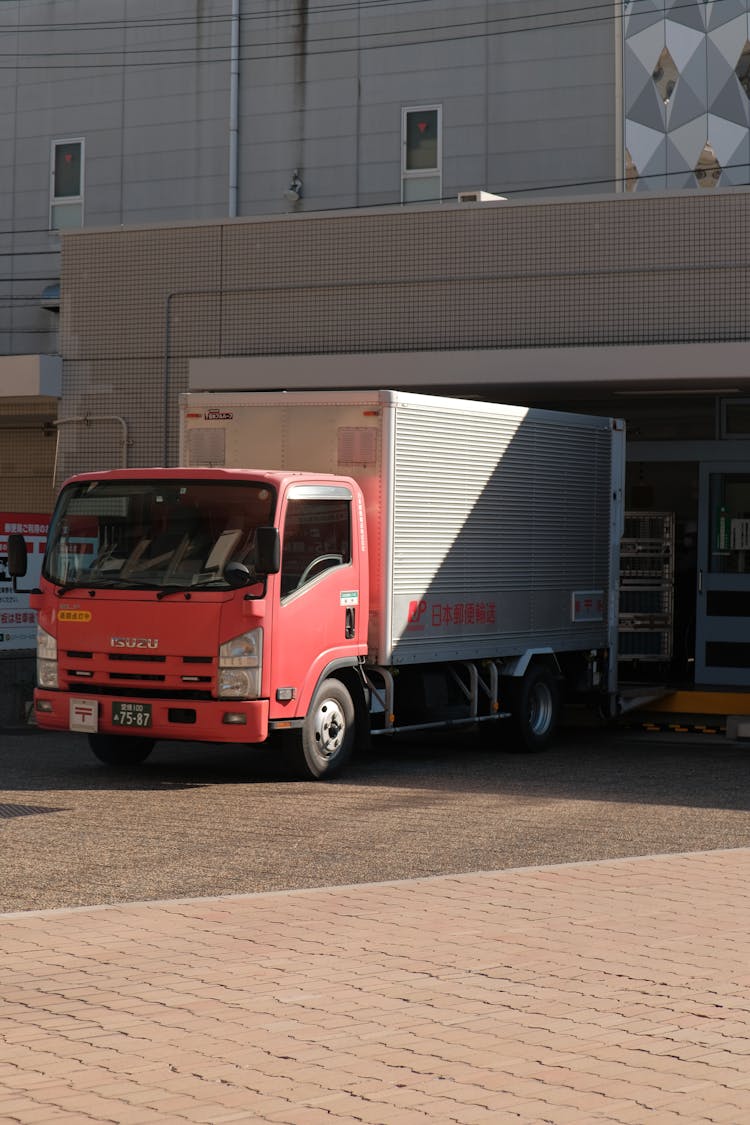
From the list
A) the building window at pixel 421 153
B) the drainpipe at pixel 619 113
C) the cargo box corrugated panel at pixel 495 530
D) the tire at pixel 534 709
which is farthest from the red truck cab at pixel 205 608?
the building window at pixel 421 153

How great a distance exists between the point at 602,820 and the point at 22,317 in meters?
24.6

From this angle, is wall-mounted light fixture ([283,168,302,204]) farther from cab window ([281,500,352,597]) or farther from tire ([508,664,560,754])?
cab window ([281,500,352,597])

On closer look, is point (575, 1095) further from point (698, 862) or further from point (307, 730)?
point (307, 730)

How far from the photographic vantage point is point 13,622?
1830cm

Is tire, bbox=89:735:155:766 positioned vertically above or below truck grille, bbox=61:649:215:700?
below

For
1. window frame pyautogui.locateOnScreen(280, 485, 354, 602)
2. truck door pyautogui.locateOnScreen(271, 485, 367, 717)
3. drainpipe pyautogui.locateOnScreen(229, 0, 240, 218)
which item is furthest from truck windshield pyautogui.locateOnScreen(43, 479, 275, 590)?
drainpipe pyautogui.locateOnScreen(229, 0, 240, 218)

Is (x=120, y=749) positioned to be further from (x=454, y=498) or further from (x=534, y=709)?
(x=534, y=709)

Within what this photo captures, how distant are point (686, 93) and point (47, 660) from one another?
20769 mm

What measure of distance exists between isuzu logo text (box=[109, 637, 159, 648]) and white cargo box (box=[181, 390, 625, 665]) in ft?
6.75

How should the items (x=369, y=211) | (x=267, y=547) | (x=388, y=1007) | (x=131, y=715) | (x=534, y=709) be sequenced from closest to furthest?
(x=388, y=1007) → (x=267, y=547) → (x=131, y=715) → (x=534, y=709) → (x=369, y=211)

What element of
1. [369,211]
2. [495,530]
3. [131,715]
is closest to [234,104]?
[369,211]

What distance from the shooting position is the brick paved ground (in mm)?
5363

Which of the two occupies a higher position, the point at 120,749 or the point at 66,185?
the point at 66,185

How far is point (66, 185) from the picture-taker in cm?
3375
